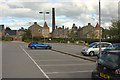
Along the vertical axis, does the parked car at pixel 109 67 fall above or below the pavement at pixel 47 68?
above

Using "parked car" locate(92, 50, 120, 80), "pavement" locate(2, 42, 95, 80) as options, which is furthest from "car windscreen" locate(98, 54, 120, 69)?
"pavement" locate(2, 42, 95, 80)

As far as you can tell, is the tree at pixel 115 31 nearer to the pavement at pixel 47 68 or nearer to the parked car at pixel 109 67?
the pavement at pixel 47 68

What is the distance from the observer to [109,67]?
5832 mm

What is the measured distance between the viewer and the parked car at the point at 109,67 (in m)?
5.59

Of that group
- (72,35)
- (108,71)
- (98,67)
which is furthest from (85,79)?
(72,35)

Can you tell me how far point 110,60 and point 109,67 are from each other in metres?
0.29

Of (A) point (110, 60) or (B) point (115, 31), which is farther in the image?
(B) point (115, 31)

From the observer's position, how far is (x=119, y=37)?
129ft

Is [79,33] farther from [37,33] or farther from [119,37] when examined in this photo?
[119,37]

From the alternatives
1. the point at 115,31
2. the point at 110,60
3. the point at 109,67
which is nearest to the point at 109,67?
the point at 109,67

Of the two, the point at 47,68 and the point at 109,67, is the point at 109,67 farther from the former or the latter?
the point at 47,68

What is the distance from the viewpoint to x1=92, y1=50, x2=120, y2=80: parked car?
220 inches

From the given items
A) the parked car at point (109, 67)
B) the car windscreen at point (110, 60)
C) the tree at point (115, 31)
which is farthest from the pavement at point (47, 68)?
the tree at point (115, 31)

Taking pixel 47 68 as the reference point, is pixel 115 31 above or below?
above
